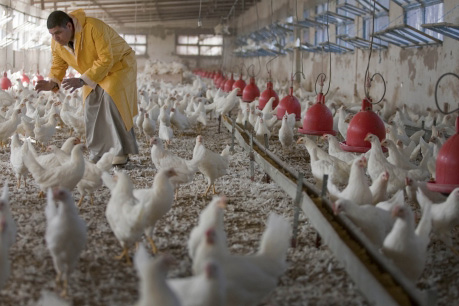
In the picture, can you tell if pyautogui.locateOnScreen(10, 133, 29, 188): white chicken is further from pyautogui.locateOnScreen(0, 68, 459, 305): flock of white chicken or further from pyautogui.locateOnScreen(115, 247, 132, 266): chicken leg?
pyautogui.locateOnScreen(115, 247, 132, 266): chicken leg

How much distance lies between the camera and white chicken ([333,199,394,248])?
368 centimetres

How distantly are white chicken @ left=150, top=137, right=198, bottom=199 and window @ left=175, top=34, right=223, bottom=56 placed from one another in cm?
3003

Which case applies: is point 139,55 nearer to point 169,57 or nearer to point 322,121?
point 169,57

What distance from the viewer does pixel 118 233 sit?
365 cm

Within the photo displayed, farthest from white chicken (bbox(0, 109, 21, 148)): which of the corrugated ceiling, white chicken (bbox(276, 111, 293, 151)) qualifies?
the corrugated ceiling

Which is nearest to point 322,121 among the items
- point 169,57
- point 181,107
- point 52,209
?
point 52,209

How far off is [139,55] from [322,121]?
30964mm

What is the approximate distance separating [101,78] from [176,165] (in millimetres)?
1567

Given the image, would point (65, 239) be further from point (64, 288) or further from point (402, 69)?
point (402, 69)

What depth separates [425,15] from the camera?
32.4 feet

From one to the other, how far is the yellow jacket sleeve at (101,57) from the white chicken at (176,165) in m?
1.08

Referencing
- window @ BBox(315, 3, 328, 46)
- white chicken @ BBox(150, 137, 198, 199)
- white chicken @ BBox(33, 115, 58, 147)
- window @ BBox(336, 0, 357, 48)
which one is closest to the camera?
white chicken @ BBox(150, 137, 198, 199)

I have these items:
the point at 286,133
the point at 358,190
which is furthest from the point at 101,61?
the point at 358,190

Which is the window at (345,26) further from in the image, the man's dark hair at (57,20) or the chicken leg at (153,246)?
the chicken leg at (153,246)
